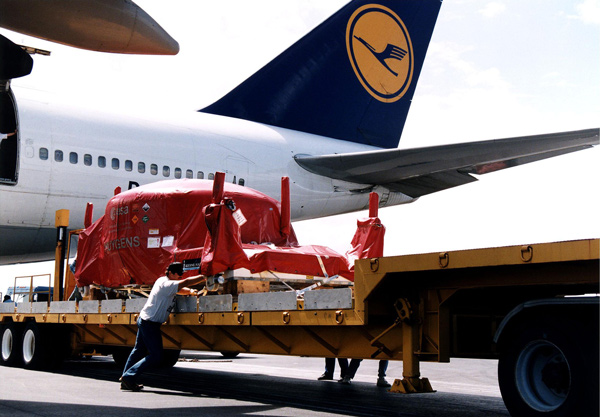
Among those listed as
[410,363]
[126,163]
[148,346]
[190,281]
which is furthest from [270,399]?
[126,163]

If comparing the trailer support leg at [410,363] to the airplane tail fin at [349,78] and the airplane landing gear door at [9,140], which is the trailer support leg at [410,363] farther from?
the airplane tail fin at [349,78]

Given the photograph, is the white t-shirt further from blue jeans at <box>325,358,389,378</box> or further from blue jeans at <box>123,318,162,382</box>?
blue jeans at <box>325,358,389,378</box>

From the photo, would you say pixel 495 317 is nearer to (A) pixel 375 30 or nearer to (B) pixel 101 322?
(B) pixel 101 322


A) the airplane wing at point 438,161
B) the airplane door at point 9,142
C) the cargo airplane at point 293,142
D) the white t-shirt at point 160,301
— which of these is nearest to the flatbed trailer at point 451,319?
the white t-shirt at point 160,301

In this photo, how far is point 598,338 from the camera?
4.56m

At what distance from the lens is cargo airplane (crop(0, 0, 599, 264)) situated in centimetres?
1416

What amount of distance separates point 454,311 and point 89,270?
20.4 feet

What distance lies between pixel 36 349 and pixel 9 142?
4969 millimetres

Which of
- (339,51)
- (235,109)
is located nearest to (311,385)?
(235,109)

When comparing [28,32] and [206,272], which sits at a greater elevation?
[28,32]

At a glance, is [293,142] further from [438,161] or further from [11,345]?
[11,345]

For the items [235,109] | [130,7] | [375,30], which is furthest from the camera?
[375,30]

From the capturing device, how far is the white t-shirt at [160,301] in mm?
8039

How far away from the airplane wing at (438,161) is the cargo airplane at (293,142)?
0.03m
